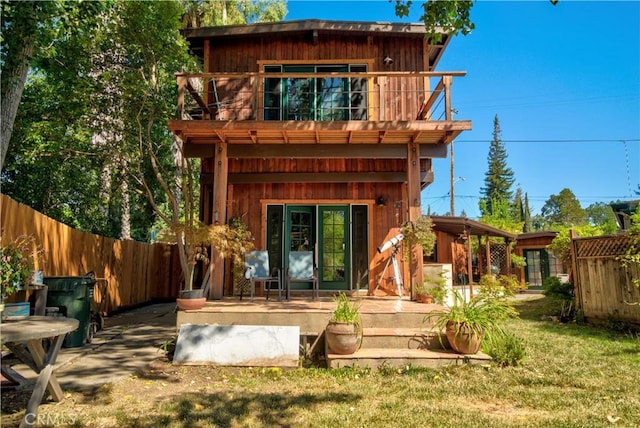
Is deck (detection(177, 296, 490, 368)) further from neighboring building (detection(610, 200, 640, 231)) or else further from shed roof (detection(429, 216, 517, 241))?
shed roof (detection(429, 216, 517, 241))

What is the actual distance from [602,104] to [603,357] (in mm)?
Answer: 34263

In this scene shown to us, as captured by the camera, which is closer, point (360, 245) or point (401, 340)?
point (401, 340)

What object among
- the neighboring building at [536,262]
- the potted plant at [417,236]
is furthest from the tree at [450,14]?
the neighboring building at [536,262]

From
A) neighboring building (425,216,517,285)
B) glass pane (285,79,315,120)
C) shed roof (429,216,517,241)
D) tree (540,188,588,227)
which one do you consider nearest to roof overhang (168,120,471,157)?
glass pane (285,79,315,120)

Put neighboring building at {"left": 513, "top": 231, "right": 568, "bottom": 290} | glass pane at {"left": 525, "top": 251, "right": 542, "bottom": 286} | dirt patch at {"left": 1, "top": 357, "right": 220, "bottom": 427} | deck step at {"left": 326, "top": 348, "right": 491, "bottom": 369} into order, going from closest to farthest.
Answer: dirt patch at {"left": 1, "top": 357, "right": 220, "bottom": 427} → deck step at {"left": 326, "top": 348, "right": 491, "bottom": 369} → neighboring building at {"left": 513, "top": 231, "right": 568, "bottom": 290} → glass pane at {"left": 525, "top": 251, "right": 542, "bottom": 286}

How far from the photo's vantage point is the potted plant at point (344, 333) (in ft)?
14.3

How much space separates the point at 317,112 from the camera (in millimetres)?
8453

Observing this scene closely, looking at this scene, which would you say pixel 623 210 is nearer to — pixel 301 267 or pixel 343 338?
pixel 301 267

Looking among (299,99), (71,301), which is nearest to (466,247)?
(299,99)

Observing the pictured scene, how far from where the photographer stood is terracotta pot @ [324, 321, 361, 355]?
14.3 ft

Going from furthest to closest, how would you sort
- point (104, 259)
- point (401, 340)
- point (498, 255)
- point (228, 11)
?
point (498, 255), point (228, 11), point (104, 259), point (401, 340)

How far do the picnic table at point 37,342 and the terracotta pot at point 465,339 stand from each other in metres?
3.71

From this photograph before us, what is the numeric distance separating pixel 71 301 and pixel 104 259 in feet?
10.7

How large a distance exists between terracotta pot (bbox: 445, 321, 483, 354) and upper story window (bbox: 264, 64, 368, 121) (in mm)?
5315
